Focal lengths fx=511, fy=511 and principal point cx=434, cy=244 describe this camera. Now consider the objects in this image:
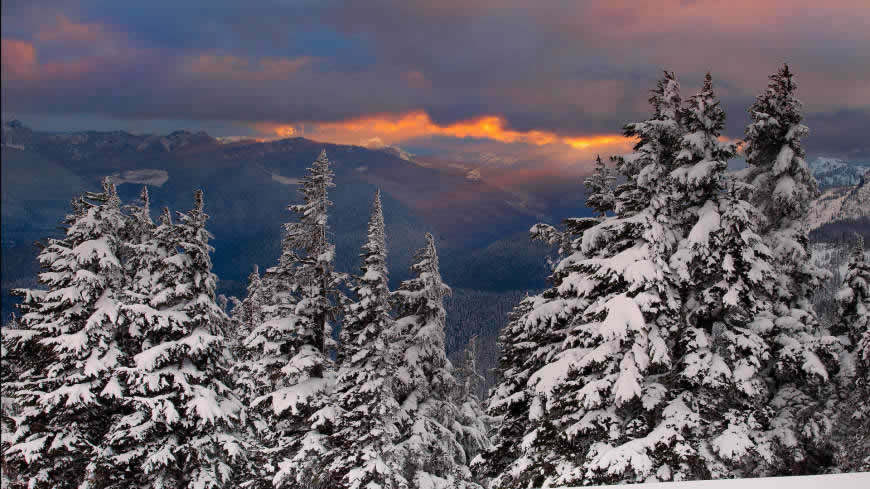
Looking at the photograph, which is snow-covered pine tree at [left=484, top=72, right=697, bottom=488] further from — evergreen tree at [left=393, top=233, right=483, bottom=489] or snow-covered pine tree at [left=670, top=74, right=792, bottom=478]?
evergreen tree at [left=393, top=233, right=483, bottom=489]

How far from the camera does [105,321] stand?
36.4 ft

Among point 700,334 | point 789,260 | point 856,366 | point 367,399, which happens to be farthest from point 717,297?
point 367,399

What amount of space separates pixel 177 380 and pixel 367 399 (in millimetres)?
3962

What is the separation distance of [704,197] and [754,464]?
184 inches

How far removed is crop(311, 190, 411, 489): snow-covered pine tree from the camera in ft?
34.0

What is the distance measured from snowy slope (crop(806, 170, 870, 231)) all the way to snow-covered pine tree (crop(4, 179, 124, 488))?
14.2 m

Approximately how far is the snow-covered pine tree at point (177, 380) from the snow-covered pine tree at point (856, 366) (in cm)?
1180

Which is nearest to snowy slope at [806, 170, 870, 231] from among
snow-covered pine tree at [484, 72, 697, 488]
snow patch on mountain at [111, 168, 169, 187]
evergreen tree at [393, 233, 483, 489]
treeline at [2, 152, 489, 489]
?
snow-covered pine tree at [484, 72, 697, 488]

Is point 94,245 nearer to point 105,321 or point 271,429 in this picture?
point 105,321

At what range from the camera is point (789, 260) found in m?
9.45

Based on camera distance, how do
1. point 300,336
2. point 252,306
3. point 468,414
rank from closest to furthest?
point 300,336, point 468,414, point 252,306

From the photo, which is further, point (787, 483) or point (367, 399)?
point (367, 399)

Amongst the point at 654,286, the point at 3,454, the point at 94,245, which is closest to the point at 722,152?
the point at 654,286

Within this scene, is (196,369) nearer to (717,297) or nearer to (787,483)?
(717,297)
